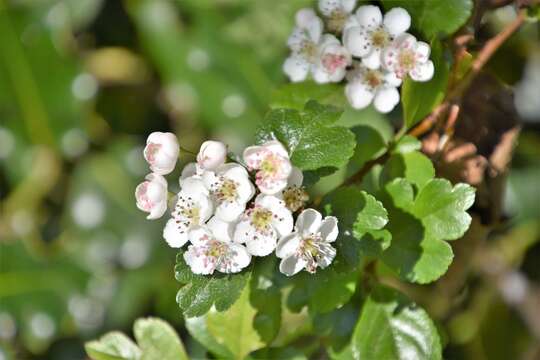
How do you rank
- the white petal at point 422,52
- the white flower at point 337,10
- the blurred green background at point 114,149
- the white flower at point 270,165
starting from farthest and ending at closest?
the blurred green background at point 114,149 < the white flower at point 337,10 < the white petal at point 422,52 < the white flower at point 270,165

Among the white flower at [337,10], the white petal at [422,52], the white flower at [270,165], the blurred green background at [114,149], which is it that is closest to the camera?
the white flower at [270,165]

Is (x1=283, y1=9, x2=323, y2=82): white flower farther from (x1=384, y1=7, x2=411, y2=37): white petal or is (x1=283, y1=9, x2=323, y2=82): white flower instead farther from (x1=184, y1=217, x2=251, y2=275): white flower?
(x1=184, y1=217, x2=251, y2=275): white flower

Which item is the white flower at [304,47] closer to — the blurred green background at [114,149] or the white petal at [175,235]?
the white petal at [175,235]

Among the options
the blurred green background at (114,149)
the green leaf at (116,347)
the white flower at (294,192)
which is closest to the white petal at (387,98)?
the white flower at (294,192)

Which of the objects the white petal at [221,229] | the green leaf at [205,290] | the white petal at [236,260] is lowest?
the green leaf at [205,290]

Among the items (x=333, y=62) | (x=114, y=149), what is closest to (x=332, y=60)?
(x=333, y=62)

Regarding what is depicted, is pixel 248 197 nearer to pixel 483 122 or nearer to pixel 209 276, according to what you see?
pixel 209 276
